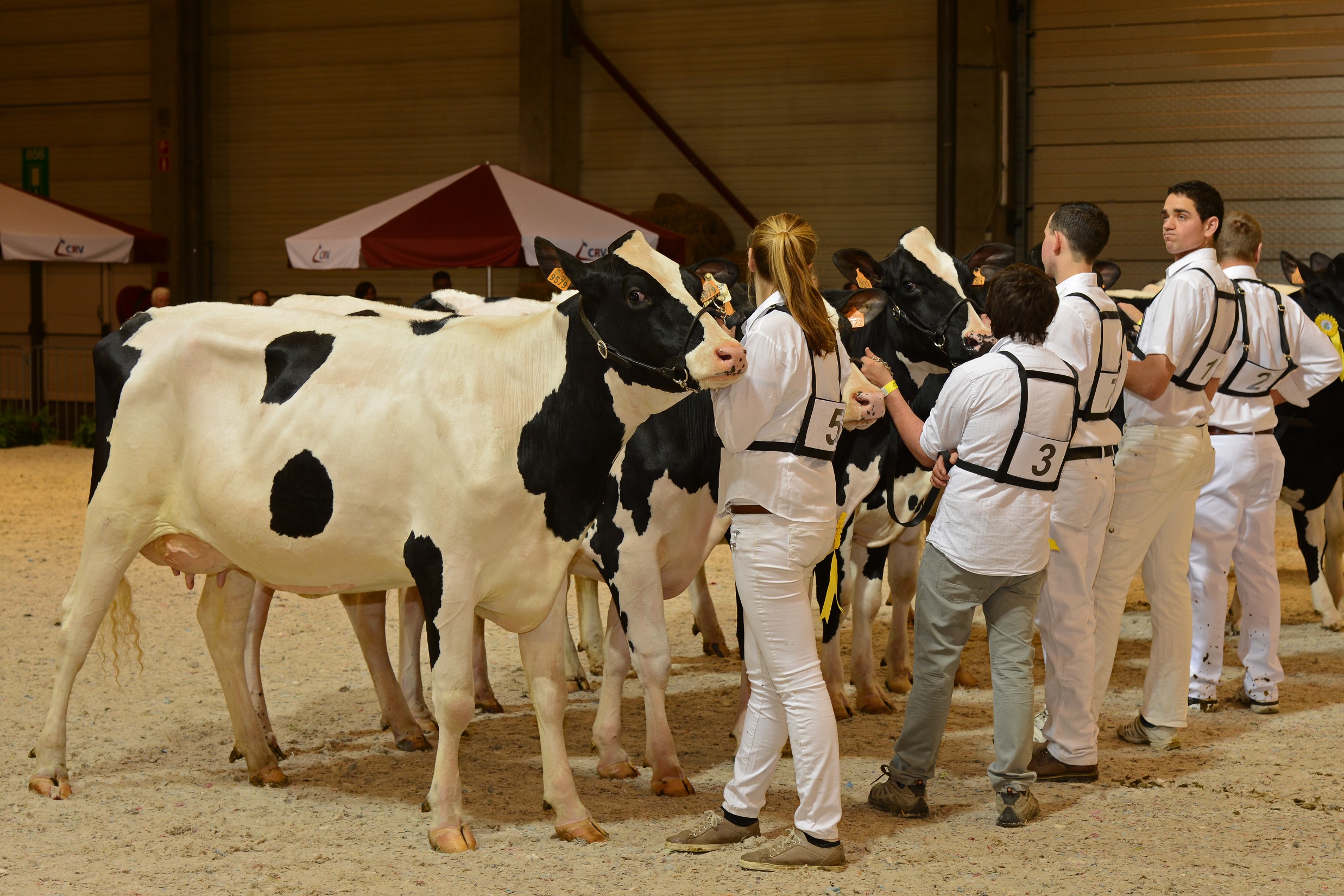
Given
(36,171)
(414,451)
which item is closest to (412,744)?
(414,451)

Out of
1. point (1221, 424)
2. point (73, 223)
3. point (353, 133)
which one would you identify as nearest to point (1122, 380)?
point (1221, 424)

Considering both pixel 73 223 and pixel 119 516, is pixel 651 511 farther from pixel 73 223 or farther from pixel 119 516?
pixel 73 223

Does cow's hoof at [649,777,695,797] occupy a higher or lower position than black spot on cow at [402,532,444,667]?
lower

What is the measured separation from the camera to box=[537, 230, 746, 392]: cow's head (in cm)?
436

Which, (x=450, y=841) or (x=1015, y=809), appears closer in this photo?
(x=450, y=841)

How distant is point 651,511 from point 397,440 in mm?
1173

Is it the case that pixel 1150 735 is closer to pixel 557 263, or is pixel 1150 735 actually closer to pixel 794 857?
pixel 794 857

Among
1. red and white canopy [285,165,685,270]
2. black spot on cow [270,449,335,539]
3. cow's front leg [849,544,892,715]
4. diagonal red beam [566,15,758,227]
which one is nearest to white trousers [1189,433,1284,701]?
cow's front leg [849,544,892,715]

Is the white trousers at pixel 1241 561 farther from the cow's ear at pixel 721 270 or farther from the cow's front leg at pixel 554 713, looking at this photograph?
the cow's front leg at pixel 554 713

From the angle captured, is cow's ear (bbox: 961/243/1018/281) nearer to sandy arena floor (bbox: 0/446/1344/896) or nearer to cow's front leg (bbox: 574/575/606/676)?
sandy arena floor (bbox: 0/446/1344/896)

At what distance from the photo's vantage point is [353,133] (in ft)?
69.6

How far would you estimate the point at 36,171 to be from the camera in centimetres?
2308

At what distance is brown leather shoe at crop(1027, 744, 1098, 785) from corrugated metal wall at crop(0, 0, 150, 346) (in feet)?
66.1

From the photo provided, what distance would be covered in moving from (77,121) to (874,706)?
20980 millimetres
